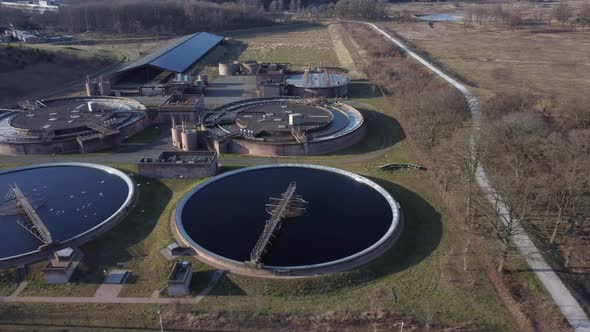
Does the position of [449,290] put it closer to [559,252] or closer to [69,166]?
[559,252]

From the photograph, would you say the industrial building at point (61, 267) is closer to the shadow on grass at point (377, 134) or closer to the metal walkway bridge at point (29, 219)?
the metal walkway bridge at point (29, 219)

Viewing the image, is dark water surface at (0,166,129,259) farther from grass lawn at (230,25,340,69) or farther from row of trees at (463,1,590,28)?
row of trees at (463,1,590,28)

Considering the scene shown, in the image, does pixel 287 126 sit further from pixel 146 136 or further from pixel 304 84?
pixel 304 84

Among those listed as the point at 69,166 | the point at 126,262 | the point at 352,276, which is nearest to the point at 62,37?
the point at 69,166

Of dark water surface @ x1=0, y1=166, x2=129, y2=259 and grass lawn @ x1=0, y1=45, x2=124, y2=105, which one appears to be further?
grass lawn @ x1=0, y1=45, x2=124, y2=105

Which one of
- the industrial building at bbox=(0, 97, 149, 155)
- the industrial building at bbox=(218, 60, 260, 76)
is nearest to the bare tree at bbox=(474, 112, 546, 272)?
the industrial building at bbox=(0, 97, 149, 155)

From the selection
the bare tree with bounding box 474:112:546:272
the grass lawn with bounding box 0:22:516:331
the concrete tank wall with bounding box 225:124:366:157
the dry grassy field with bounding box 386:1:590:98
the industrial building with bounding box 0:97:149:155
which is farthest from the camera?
the dry grassy field with bounding box 386:1:590:98
